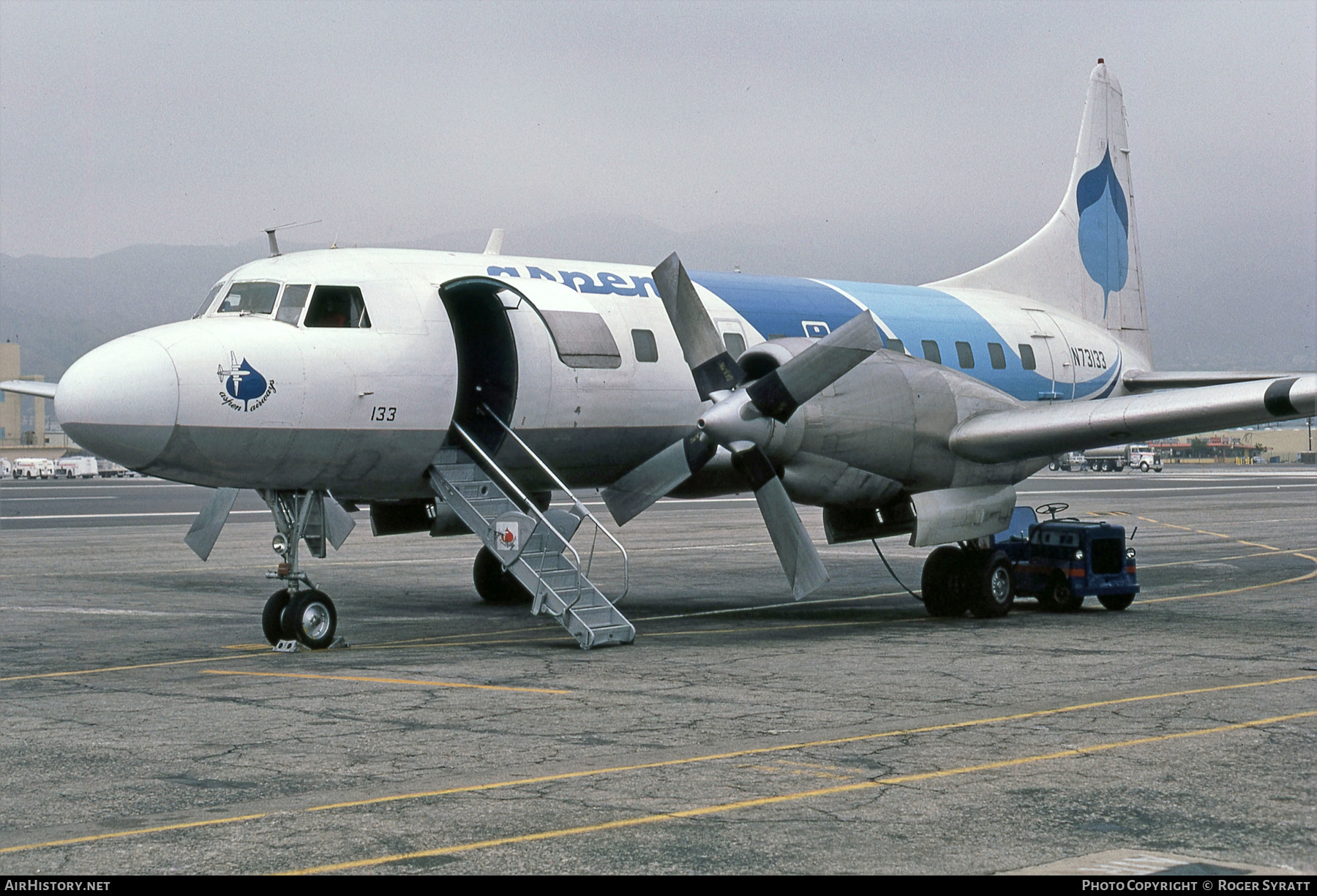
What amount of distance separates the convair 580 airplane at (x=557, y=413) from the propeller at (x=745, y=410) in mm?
30

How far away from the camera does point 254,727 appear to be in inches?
407

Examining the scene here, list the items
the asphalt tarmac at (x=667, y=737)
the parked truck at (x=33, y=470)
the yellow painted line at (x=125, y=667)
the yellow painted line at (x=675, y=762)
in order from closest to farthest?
the asphalt tarmac at (x=667, y=737) < the yellow painted line at (x=675, y=762) < the yellow painted line at (x=125, y=667) < the parked truck at (x=33, y=470)

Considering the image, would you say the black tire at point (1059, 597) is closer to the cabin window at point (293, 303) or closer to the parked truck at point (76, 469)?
the cabin window at point (293, 303)

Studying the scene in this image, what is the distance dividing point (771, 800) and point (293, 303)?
947cm

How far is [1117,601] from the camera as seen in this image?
19.2 m

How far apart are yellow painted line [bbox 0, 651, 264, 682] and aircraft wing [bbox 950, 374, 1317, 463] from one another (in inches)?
353

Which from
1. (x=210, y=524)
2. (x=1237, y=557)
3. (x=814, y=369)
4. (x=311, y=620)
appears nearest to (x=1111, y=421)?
(x=814, y=369)

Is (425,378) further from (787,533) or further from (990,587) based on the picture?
(990,587)

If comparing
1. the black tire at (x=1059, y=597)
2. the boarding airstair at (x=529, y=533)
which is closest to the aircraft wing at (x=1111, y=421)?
the black tire at (x=1059, y=597)

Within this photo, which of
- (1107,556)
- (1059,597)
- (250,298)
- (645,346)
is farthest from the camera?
(1059,597)

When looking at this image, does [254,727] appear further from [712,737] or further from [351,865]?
[351,865]

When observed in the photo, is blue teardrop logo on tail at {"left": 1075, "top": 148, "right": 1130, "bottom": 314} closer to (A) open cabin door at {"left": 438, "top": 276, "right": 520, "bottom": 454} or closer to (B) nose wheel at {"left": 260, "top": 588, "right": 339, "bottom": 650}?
(A) open cabin door at {"left": 438, "top": 276, "right": 520, "bottom": 454}

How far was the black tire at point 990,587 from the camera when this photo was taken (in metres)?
18.0

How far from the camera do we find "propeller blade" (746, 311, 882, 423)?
50.6 feet
